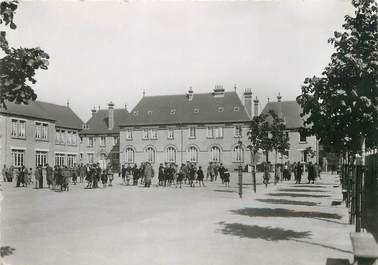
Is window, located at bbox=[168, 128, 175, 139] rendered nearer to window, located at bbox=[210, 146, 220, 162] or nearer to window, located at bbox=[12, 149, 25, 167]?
window, located at bbox=[210, 146, 220, 162]

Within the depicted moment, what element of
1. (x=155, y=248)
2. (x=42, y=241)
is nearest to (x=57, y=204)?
(x=42, y=241)

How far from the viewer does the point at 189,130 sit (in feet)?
198

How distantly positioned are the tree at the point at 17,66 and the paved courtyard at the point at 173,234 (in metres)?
3.05

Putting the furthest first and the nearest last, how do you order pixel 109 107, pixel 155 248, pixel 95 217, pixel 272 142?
pixel 109 107 → pixel 272 142 → pixel 95 217 → pixel 155 248

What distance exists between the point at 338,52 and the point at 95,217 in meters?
8.22

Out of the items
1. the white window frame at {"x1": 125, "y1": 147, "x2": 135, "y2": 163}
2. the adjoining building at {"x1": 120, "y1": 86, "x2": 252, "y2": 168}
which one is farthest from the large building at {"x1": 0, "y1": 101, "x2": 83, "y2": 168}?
the adjoining building at {"x1": 120, "y1": 86, "x2": 252, "y2": 168}

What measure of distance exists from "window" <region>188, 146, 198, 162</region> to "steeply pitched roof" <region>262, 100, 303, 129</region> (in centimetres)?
1266

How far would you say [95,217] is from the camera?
1391cm

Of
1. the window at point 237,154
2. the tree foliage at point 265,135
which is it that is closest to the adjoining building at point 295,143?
the window at point 237,154

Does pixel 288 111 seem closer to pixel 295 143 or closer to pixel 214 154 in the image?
pixel 295 143

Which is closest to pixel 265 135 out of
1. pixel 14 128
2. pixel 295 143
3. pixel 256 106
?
pixel 14 128

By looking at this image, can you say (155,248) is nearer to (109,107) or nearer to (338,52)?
(338,52)

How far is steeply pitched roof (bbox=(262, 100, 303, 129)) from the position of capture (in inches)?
2525

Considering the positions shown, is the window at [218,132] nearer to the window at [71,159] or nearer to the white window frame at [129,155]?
the white window frame at [129,155]
